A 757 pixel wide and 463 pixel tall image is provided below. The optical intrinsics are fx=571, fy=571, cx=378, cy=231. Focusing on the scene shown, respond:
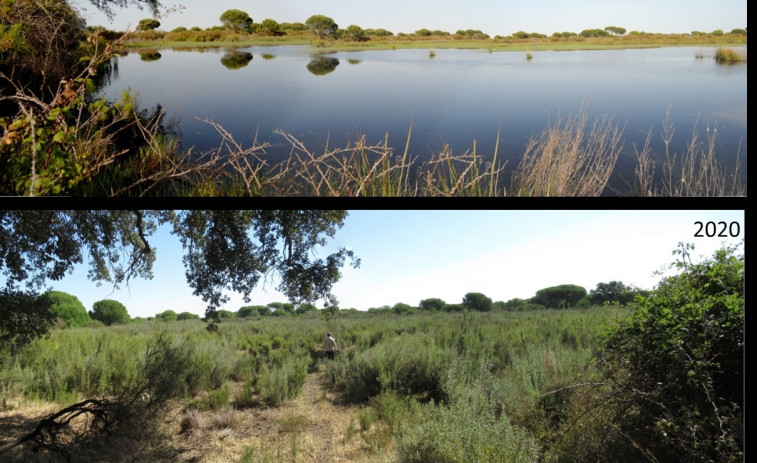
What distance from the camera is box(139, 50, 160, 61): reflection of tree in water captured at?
3400 mm

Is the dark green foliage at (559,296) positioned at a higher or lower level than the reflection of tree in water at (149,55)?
lower

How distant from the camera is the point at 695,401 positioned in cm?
295

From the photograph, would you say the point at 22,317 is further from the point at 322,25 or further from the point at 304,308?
the point at 322,25

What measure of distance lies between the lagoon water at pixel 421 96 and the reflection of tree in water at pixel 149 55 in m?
0.02

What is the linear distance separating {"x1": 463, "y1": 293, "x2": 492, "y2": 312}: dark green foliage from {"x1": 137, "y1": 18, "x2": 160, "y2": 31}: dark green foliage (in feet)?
7.82

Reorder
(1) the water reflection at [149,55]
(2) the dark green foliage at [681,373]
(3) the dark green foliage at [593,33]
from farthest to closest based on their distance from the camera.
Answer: (1) the water reflection at [149,55]
(3) the dark green foliage at [593,33]
(2) the dark green foliage at [681,373]

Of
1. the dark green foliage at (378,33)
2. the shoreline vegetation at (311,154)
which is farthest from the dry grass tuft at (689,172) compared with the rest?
the dark green foliage at (378,33)

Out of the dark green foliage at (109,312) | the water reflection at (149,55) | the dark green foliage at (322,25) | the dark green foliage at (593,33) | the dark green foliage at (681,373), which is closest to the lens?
the dark green foliage at (681,373)

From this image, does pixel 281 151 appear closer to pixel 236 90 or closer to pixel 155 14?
pixel 236 90

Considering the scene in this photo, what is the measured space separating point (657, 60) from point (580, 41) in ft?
1.93

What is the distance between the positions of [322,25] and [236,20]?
0.49 m

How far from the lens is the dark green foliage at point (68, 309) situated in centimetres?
353

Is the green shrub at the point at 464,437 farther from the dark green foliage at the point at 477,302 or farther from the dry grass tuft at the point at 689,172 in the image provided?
the dry grass tuft at the point at 689,172

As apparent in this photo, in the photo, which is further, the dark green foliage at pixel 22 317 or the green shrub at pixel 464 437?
the dark green foliage at pixel 22 317
